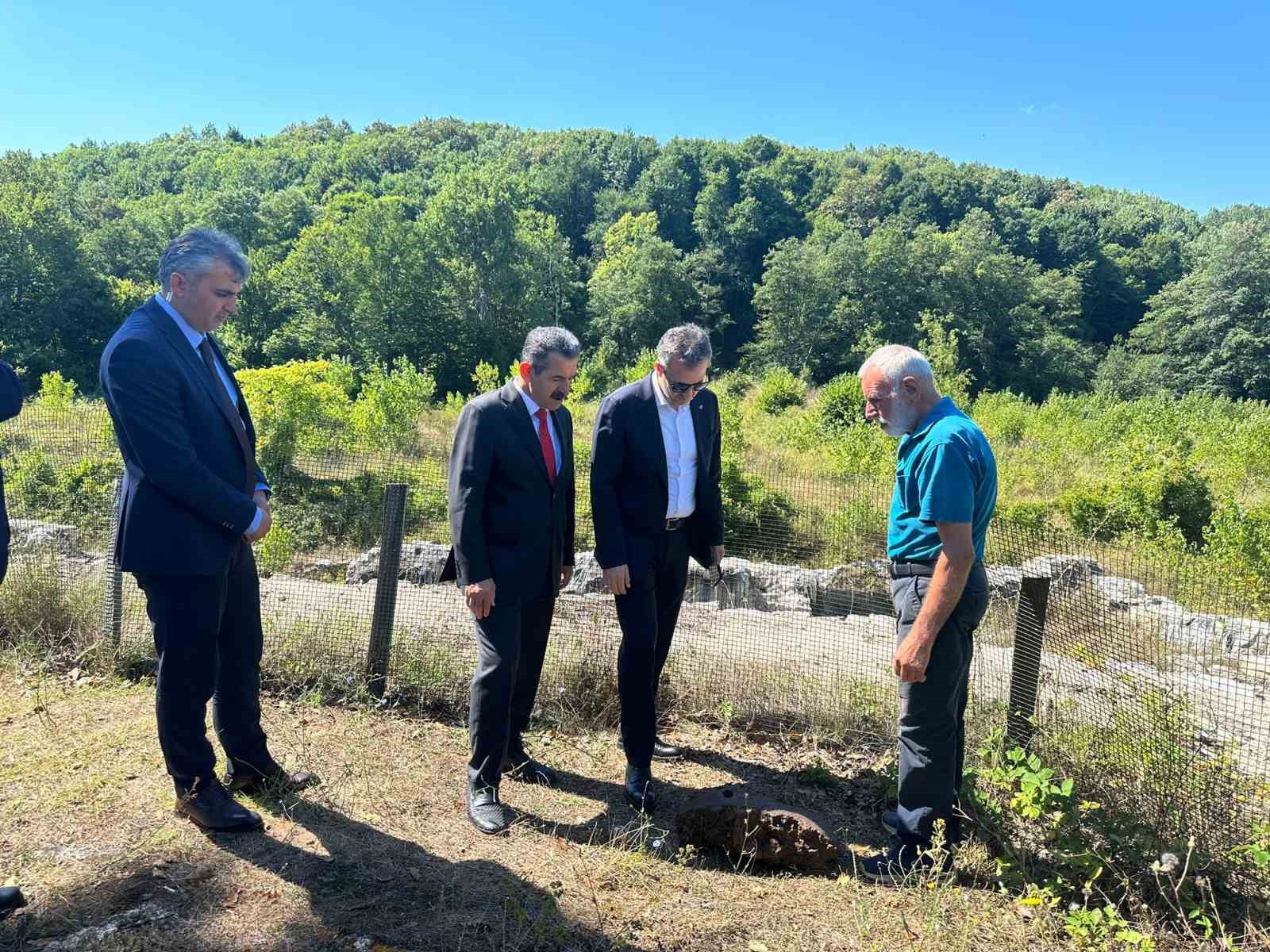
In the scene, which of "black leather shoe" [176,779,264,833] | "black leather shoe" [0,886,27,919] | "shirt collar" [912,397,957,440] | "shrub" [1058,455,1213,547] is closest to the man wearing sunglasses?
"shirt collar" [912,397,957,440]

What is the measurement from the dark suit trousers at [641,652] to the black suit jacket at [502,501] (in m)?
0.37

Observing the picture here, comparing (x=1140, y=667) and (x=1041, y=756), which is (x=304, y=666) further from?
(x=1140, y=667)

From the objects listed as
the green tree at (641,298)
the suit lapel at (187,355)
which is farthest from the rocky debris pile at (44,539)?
the green tree at (641,298)

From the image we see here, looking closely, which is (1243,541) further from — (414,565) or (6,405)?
(6,405)

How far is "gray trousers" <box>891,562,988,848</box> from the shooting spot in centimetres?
262

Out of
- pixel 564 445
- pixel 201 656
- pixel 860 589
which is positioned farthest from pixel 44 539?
pixel 860 589

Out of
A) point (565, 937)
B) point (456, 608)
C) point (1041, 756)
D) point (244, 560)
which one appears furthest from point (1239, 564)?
point (244, 560)

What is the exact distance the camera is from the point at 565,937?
2.32m

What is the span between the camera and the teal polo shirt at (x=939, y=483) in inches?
97.1

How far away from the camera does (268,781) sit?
3062 mm

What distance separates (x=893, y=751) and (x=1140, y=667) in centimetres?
132

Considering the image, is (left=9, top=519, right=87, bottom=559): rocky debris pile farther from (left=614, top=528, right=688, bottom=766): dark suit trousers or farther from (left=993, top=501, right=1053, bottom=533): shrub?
(left=993, top=501, right=1053, bottom=533): shrub

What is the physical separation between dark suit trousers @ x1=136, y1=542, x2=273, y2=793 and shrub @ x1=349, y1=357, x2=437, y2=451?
1024 cm

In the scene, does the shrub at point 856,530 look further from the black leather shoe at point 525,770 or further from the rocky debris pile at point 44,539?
the rocky debris pile at point 44,539
